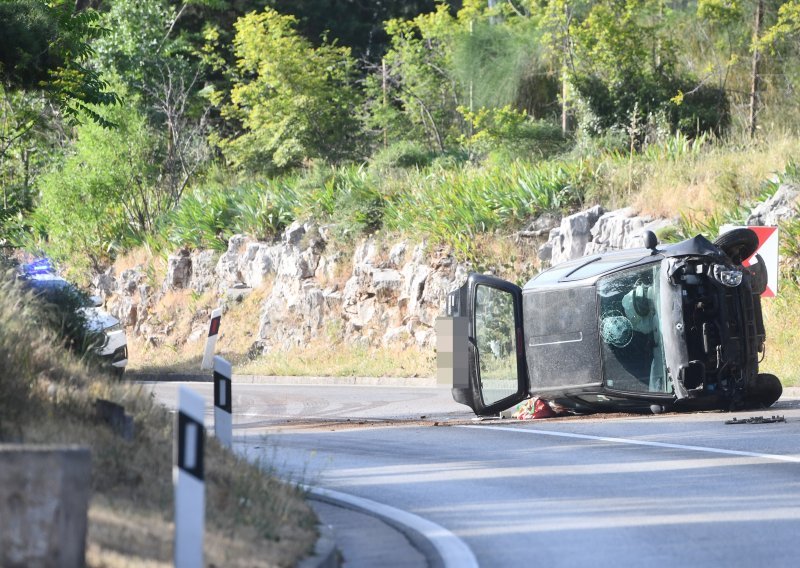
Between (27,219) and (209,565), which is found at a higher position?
(27,219)

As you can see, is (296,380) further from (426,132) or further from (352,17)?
(352,17)

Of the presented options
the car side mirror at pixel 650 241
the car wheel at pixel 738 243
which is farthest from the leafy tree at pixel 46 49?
the car wheel at pixel 738 243

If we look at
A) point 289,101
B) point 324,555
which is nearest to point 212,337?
point 289,101

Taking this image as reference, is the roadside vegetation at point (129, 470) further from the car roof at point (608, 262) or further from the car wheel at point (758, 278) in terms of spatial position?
the car wheel at point (758, 278)

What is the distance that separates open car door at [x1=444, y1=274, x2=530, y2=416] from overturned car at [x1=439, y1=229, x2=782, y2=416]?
0.01 metres

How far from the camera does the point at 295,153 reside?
33.8 metres

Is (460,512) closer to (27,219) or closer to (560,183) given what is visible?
(560,183)

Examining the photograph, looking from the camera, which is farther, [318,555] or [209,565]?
[318,555]

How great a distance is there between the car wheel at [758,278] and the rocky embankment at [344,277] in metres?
5.36

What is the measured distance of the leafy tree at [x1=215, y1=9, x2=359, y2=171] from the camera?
110 feet

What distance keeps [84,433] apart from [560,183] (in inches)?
719

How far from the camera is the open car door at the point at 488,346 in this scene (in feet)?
49.7

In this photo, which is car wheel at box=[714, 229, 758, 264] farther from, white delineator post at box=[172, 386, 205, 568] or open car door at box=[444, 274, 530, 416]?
white delineator post at box=[172, 386, 205, 568]

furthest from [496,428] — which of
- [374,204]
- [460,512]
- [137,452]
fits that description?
[374,204]
